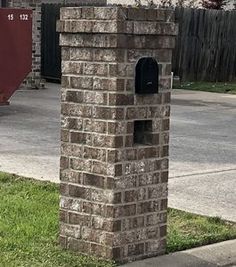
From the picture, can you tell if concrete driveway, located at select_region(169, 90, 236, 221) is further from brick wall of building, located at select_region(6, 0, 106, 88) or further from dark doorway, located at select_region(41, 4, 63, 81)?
dark doorway, located at select_region(41, 4, 63, 81)

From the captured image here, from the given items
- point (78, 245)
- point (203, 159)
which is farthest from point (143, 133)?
point (203, 159)

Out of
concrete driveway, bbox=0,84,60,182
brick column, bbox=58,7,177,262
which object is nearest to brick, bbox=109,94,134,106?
brick column, bbox=58,7,177,262

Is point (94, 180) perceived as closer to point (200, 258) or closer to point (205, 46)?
point (200, 258)

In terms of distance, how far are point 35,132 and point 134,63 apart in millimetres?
6911

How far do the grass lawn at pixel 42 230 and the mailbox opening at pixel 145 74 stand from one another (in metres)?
1.20

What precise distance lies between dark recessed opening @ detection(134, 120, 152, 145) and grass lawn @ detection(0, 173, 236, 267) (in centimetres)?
87

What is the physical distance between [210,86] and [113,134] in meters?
17.0

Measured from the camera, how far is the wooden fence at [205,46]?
2228 centimetres

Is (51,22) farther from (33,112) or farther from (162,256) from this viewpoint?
(162,256)

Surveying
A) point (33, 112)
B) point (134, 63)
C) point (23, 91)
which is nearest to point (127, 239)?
point (134, 63)

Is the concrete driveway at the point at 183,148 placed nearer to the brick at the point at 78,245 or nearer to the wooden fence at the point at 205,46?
the brick at the point at 78,245

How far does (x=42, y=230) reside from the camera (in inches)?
231

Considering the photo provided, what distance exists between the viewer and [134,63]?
5016 mm

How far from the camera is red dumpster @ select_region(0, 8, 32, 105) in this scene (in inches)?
527
